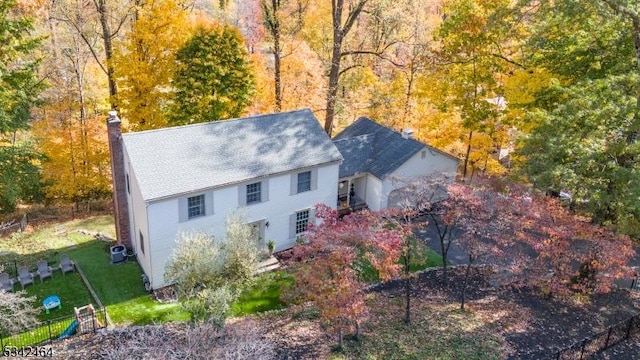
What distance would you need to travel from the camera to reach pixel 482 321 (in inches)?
760

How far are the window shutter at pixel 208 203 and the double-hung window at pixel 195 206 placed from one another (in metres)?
0.13

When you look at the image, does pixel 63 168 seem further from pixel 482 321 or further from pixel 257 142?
pixel 482 321

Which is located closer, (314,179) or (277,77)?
(314,179)

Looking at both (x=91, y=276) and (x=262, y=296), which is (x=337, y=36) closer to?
(x=262, y=296)

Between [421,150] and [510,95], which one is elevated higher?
[510,95]

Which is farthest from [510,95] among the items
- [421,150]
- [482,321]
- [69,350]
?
[69,350]

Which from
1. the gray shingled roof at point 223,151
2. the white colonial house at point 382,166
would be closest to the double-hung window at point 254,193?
the gray shingled roof at point 223,151

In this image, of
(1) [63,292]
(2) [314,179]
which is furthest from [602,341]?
(1) [63,292]

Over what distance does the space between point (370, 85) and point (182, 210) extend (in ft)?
68.6

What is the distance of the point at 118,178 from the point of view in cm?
2328

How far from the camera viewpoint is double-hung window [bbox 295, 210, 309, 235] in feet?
83.3

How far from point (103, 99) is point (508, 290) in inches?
1140

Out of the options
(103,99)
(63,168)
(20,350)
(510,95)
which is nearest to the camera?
(20,350)

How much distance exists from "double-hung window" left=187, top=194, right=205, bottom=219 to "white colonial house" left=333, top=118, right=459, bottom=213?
8.40 metres
